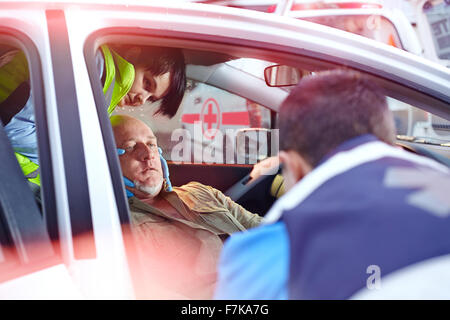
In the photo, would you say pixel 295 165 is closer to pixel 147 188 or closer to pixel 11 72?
pixel 11 72

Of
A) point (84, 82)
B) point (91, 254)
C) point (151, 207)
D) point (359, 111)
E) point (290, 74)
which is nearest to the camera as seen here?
point (359, 111)

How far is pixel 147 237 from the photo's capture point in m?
2.12

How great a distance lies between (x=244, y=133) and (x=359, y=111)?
2281mm

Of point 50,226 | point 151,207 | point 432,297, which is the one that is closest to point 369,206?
point 432,297

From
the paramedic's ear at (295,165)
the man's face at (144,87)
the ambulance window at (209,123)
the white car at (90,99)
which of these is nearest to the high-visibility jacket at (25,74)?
the man's face at (144,87)

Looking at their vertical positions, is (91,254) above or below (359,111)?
below

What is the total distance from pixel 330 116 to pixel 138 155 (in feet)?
5.61

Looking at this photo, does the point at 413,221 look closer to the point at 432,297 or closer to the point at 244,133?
the point at 432,297

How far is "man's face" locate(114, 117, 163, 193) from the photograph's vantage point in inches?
95.0

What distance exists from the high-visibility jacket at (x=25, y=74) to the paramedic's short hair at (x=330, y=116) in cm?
105

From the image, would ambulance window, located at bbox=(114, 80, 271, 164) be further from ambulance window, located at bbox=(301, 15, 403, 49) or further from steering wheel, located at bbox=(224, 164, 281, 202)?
ambulance window, located at bbox=(301, 15, 403, 49)

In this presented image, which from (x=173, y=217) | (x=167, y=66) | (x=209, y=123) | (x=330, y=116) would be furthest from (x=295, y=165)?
(x=209, y=123)

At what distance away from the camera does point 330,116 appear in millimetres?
867

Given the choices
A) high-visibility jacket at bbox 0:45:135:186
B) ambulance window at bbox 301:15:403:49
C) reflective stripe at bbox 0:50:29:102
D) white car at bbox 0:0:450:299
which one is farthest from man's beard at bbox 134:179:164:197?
ambulance window at bbox 301:15:403:49
